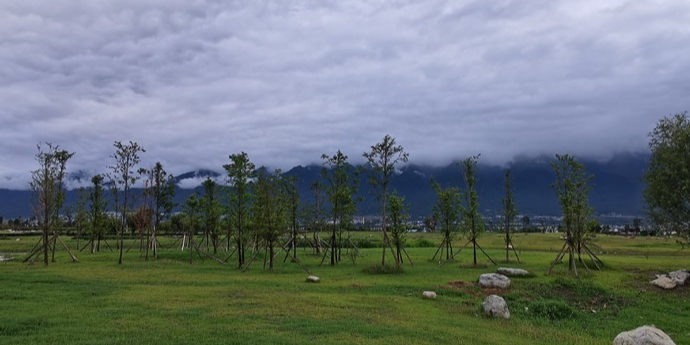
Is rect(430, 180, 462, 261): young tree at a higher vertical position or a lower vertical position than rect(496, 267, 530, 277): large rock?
higher

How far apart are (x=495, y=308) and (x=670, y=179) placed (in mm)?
20221

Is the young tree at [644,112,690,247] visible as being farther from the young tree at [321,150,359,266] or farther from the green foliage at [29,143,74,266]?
the green foliage at [29,143,74,266]

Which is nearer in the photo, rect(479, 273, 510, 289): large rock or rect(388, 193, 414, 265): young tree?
rect(479, 273, 510, 289): large rock

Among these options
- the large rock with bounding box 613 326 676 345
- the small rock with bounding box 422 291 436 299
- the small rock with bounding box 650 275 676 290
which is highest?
the large rock with bounding box 613 326 676 345

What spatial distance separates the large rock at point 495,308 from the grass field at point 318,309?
48cm

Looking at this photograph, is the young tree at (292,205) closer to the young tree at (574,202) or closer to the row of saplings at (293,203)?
the row of saplings at (293,203)

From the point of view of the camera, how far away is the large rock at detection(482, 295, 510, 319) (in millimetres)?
18500

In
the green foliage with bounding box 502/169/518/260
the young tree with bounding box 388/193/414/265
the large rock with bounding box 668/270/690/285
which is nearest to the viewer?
the large rock with bounding box 668/270/690/285

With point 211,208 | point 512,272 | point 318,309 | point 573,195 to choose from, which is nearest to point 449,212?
point 573,195

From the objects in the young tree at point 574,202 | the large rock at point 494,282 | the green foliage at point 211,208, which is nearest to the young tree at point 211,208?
the green foliage at point 211,208

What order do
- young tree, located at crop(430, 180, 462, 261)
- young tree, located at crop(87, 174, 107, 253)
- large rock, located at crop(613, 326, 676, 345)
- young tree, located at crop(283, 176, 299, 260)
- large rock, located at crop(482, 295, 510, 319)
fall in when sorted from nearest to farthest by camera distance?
large rock, located at crop(613, 326, 676, 345) → large rock, located at crop(482, 295, 510, 319) → young tree, located at crop(283, 176, 299, 260) → young tree, located at crop(430, 180, 462, 261) → young tree, located at crop(87, 174, 107, 253)

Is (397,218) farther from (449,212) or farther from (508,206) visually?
(508,206)

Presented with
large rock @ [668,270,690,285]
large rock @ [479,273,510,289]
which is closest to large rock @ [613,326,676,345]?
large rock @ [479,273,510,289]

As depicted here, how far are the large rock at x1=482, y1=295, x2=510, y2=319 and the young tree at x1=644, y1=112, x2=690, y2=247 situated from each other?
18052 mm
